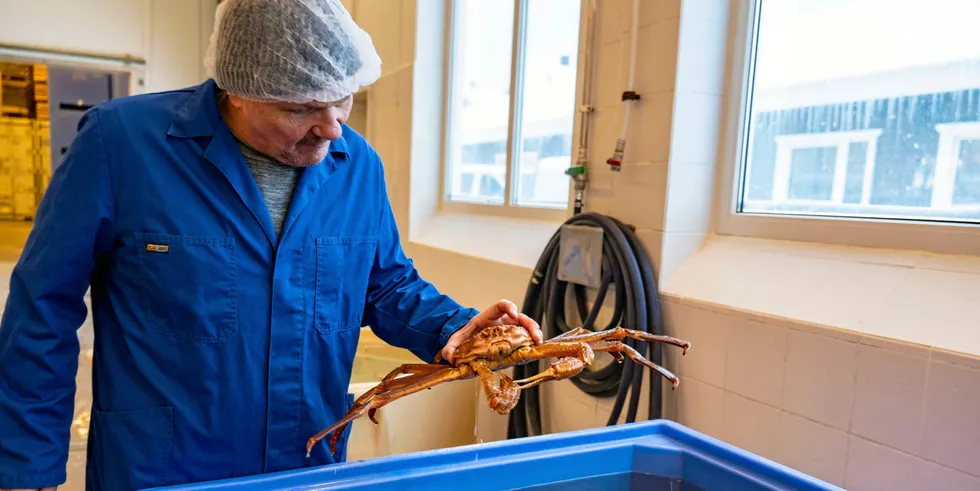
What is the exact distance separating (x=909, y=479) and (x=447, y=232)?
2.52m

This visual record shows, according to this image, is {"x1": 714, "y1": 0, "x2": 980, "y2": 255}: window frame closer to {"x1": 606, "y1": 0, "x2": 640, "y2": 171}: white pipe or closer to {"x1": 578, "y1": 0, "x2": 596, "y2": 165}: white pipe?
{"x1": 606, "y1": 0, "x2": 640, "y2": 171}: white pipe

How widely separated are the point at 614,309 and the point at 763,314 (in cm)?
47

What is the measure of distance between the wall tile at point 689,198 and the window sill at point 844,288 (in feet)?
0.32

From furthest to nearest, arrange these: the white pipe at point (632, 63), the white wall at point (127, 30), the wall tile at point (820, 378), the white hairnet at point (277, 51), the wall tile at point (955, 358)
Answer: the white wall at point (127, 30)
the white pipe at point (632, 63)
the wall tile at point (820, 378)
the wall tile at point (955, 358)
the white hairnet at point (277, 51)

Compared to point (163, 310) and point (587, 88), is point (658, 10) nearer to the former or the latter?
point (587, 88)

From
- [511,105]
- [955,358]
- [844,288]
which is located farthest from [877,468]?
[511,105]

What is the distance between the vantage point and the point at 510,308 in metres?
1.09

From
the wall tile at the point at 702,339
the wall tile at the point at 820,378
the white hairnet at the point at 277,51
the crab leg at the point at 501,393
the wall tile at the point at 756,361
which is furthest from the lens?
the wall tile at the point at 702,339

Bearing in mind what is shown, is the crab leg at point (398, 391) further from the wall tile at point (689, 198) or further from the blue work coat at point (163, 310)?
the wall tile at point (689, 198)

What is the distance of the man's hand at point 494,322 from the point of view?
43.5 inches

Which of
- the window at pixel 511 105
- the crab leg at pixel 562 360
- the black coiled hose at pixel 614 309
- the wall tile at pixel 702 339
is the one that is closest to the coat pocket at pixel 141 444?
the crab leg at pixel 562 360

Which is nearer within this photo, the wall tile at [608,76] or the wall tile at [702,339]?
the wall tile at [702,339]

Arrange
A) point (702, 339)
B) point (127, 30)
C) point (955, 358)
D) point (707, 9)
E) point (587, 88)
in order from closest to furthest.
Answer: point (955, 358), point (702, 339), point (707, 9), point (587, 88), point (127, 30)

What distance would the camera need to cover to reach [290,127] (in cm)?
105
